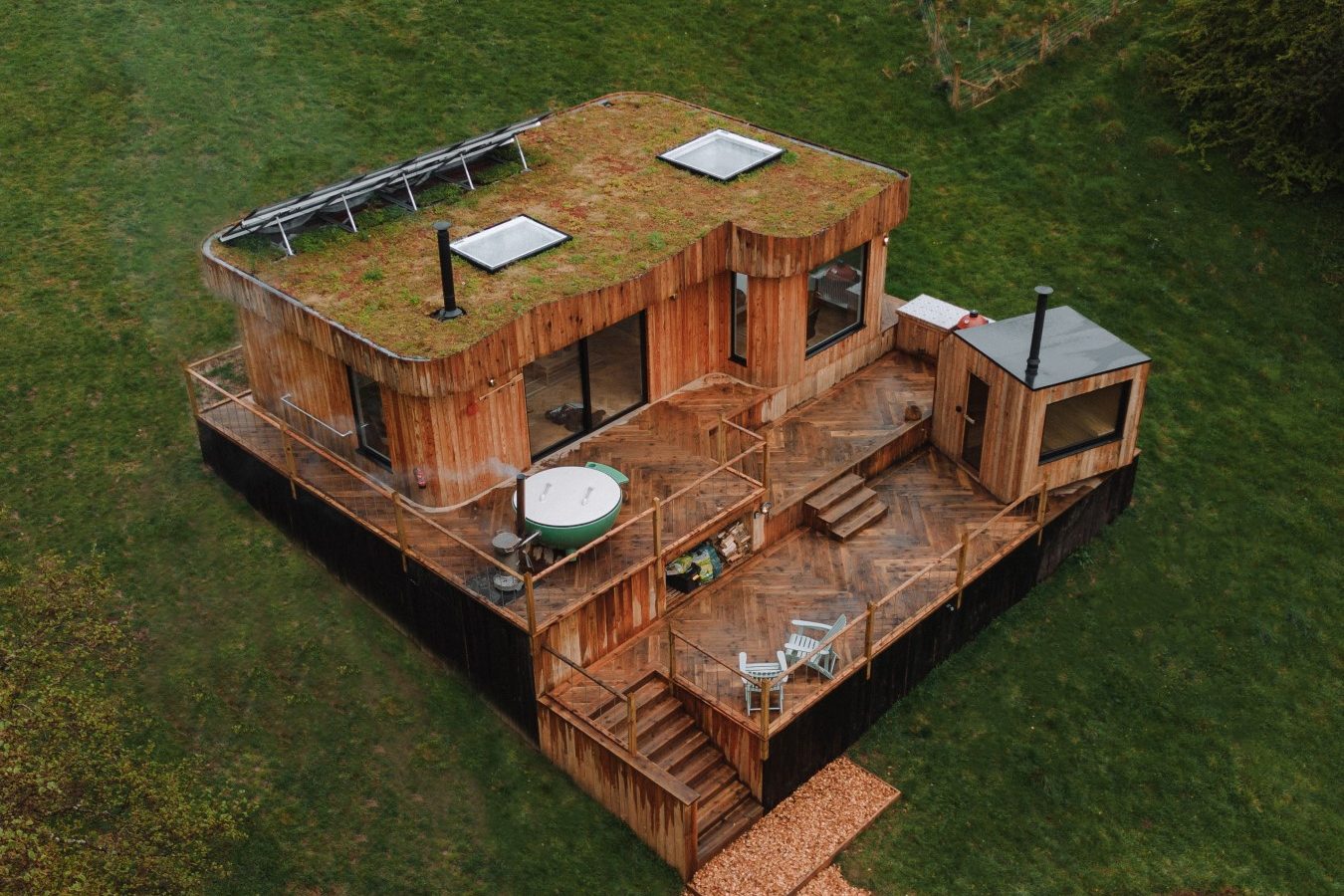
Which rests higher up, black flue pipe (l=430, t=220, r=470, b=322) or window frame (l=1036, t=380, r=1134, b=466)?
black flue pipe (l=430, t=220, r=470, b=322)

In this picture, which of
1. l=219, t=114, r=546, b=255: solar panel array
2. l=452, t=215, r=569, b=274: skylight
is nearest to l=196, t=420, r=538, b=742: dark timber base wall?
l=219, t=114, r=546, b=255: solar panel array

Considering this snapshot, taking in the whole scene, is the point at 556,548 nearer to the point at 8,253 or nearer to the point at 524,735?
the point at 524,735

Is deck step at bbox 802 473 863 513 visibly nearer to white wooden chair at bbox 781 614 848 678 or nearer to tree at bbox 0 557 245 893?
white wooden chair at bbox 781 614 848 678

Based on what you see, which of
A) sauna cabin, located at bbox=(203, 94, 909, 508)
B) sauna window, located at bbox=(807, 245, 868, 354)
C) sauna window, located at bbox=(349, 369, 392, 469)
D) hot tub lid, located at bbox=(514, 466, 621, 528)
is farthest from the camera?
sauna window, located at bbox=(807, 245, 868, 354)

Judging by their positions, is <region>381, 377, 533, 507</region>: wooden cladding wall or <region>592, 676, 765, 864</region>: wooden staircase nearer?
<region>592, 676, 765, 864</region>: wooden staircase

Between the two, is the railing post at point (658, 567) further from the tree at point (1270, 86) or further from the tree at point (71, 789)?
the tree at point (1270, 86)

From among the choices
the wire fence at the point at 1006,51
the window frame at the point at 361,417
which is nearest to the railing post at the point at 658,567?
the window frame at the point at 361,417

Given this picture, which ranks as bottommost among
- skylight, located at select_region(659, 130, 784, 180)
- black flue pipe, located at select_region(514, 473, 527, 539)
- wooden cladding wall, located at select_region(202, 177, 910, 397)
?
black flue pipe, located at select_region(514, 473, 527, 539)

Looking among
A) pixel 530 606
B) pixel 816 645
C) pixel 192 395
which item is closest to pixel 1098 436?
pixel 816 645
